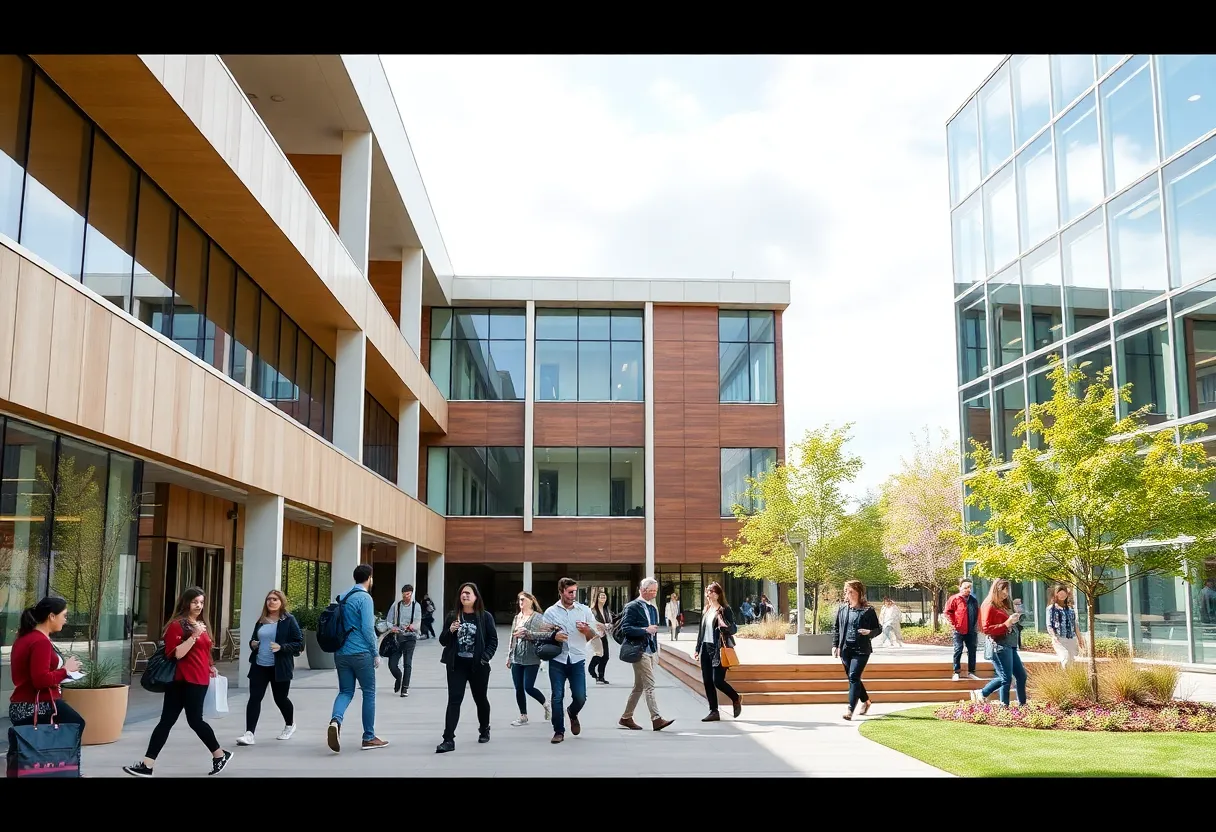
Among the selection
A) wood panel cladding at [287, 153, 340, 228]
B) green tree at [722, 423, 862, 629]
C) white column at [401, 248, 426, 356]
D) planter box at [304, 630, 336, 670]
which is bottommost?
planter box at [304, 630, 336, 670]

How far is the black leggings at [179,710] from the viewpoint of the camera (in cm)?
905

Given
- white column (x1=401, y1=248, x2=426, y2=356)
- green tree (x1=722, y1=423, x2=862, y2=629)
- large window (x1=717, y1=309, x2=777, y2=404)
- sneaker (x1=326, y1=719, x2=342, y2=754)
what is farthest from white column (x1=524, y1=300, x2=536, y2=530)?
sneaker (x1=326, y1=719, x2=342, y2=754)

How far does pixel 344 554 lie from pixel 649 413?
65.7 ft

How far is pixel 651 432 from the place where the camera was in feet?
135

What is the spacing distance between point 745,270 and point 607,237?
14518 millimetres

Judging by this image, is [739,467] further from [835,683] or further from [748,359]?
[835,683]

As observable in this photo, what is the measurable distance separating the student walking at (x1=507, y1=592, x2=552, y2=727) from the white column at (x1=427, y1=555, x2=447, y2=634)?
24.4m

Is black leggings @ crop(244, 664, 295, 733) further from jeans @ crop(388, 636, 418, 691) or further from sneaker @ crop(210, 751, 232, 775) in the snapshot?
jeans @ crop(388, 636, 418, 691)

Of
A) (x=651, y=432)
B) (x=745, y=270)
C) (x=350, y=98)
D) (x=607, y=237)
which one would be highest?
(x=607, y=237)

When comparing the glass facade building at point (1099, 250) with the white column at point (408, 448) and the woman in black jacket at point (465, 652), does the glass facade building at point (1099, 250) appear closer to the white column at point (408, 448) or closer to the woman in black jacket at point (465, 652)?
the woman in black jacket at point (465, 652)

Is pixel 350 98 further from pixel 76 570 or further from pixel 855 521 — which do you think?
pixel 855 521

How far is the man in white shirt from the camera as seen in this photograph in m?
11.9
